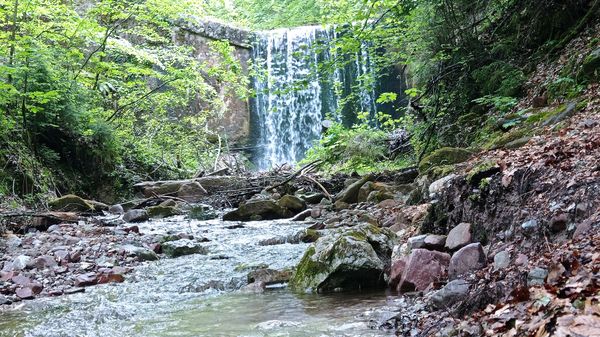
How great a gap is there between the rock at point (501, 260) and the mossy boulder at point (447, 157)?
10.8 feet

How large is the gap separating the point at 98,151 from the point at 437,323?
482 inches

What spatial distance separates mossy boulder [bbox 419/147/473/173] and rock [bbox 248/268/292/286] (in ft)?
9.77

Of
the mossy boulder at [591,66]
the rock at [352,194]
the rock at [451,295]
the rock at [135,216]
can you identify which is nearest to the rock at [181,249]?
the rock at [135,216]

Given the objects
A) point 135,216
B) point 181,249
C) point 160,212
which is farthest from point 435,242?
point 160,212

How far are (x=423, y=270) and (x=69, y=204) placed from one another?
868cm

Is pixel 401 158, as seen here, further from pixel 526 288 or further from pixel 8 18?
pixel 8 18

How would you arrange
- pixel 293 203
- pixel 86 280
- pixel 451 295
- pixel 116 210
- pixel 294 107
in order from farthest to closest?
pixel 294 107 → pixel 116 210 → pixel 293 203 → pixel 86 280 → pixel 451 295

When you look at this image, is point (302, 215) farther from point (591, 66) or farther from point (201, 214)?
point (591, 66)

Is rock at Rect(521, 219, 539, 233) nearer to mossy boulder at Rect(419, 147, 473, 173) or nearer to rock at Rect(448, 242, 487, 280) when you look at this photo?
rock at Rect(448, 242, 487, 280)

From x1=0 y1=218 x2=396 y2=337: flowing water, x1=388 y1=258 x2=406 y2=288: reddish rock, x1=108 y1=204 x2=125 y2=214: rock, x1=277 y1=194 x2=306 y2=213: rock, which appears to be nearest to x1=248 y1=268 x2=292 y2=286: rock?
x1=0 y1=218 x2=396 y2=337: flowing water

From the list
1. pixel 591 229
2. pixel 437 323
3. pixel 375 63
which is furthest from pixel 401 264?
pixel 375 63

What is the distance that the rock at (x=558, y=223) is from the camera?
3.06 meters

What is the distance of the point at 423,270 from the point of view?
3.89m

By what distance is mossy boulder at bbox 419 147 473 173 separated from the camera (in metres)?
6.56
